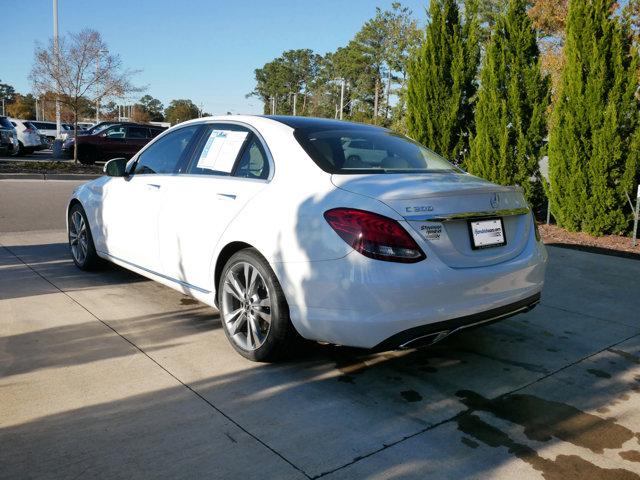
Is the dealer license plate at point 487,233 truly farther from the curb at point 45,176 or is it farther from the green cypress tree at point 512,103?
the curb at point 45,176

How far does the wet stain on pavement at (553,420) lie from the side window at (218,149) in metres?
2.19

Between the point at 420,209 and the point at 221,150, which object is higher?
the point at 221,150

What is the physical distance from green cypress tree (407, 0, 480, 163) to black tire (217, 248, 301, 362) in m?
8.85

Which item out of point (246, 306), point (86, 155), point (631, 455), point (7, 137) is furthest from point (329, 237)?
point (7, 137)

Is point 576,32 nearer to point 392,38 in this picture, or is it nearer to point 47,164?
point 47,164

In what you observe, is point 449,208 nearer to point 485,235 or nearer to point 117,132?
point 485,235

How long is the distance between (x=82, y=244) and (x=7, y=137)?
17.8m

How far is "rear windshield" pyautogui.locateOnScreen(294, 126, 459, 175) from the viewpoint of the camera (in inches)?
144

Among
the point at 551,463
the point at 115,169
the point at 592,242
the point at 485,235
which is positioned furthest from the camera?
the point at 592,242

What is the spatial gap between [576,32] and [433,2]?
320 cm

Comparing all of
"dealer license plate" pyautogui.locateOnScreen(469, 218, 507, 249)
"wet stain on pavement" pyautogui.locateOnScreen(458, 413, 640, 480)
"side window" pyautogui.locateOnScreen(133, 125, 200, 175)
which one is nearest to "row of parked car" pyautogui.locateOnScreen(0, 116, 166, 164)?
"side window" pyautogui.locateOnScreen(133, 125, 200, 175)

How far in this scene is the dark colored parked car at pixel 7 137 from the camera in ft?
67.7

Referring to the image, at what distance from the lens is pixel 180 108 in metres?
105

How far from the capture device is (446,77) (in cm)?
1179
